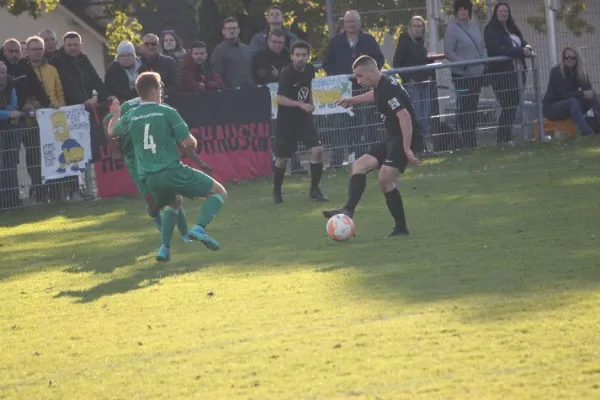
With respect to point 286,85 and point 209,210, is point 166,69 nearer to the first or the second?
point 286,85

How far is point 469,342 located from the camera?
25.3 ft

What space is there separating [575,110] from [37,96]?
27.2 feet

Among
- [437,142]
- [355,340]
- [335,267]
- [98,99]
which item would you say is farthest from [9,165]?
[355,340]

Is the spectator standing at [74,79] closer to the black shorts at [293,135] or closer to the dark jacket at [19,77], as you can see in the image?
the dark jacket at [19,77]

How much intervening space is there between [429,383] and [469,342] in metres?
0.93

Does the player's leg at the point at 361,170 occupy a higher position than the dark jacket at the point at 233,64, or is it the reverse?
the dark jacket at the point at 233,64

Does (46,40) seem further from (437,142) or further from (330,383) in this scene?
(330,383)

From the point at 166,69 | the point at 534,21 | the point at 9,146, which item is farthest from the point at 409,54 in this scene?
the point at 534,21

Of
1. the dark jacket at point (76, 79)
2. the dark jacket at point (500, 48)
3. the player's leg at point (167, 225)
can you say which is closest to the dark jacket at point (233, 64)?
the dark jacket at point (76, 79)

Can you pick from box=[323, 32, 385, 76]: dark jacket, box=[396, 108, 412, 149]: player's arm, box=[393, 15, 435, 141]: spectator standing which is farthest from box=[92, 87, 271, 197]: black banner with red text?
box=[396, 108, 412, 149]: player's arm

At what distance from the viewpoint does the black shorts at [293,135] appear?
55.7 feet

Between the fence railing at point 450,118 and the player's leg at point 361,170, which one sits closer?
the player's leg at point 361,170

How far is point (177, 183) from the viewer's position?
1195 cm

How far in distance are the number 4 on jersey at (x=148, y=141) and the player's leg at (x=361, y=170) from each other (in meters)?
2.22
